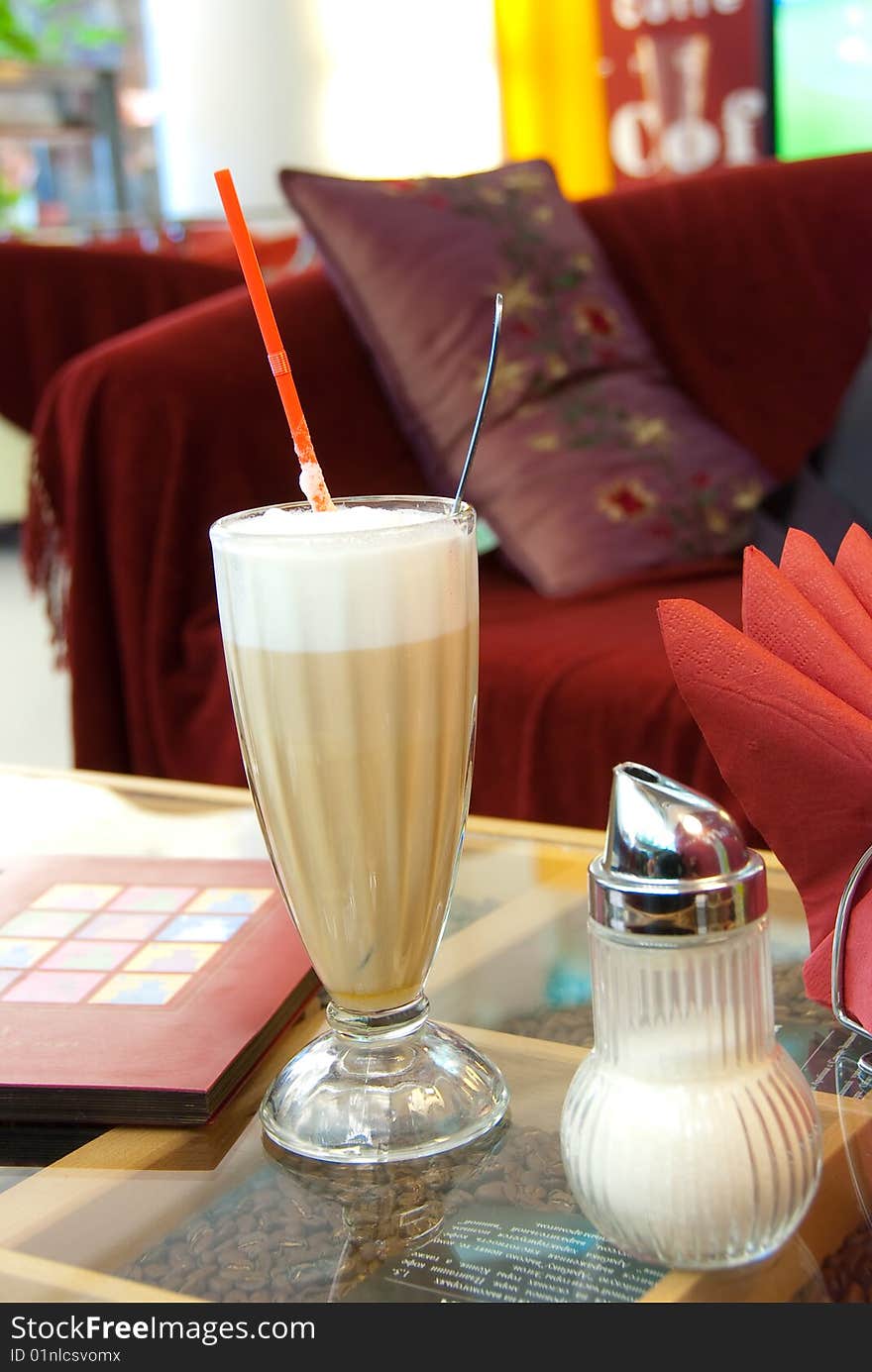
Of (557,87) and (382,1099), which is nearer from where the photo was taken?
(382,1099)

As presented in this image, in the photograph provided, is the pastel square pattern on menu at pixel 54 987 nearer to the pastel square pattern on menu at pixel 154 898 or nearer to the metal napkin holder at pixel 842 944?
the pastel square pattern on menu at pixel 154 898

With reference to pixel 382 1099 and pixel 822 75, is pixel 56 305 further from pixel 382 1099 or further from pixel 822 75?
pixel 822 75

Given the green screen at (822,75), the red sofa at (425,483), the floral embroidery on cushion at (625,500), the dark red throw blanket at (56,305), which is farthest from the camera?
the green screen at (822,75)

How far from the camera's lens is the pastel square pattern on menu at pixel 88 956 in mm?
719

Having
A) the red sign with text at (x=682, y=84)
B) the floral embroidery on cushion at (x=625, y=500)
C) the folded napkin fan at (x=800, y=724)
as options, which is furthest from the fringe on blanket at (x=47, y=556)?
the red sign with text at (x=682, y=84)

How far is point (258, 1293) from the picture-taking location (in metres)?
0.49

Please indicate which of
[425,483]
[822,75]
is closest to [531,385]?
[425,483]

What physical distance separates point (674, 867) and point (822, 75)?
4404 mm

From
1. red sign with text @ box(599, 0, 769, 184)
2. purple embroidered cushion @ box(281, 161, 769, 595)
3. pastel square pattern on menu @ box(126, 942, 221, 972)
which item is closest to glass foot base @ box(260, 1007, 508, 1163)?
pastel square pattern on menu @ box(126, 942, 221, 972)

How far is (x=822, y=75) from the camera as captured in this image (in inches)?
171

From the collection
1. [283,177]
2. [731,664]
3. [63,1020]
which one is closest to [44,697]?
[283,177]

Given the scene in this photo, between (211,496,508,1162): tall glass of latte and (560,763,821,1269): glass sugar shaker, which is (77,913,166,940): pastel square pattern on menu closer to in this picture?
(211,496,508,1162): tall glass of latte

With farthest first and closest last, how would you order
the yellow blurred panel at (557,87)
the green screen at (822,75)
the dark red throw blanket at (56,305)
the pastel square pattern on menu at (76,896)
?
the yellow blurred panel at (557,87) → the green screen at (822,75) → the dark red throw blanket at (56,305) → the pastel square pattern on menu at (76,896)

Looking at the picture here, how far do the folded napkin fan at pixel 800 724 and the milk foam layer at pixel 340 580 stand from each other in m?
0.08
